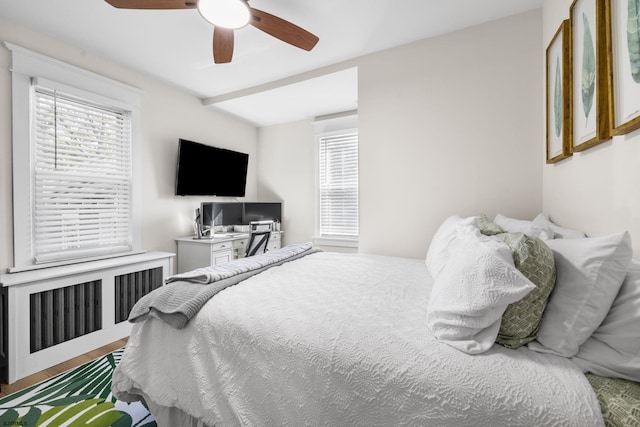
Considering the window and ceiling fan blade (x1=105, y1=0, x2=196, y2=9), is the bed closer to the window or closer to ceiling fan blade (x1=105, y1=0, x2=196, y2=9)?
ceiling fan blade (x1=105, y1=0, x2=196, y2=9)

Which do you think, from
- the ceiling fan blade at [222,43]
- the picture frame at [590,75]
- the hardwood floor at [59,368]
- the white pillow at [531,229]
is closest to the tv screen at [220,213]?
the hardwood floor at [59,368]

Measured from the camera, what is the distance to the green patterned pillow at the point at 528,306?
3.03 feet

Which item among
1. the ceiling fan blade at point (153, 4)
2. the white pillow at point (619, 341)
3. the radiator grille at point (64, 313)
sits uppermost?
the ceiling fan blade at point (153, 4)

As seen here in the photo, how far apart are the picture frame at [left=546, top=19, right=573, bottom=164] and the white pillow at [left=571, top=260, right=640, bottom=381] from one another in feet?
3.42

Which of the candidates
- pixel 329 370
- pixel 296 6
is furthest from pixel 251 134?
pixel 329 370

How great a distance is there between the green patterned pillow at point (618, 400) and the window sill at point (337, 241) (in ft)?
10.9

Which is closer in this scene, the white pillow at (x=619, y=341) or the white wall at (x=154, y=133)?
the white pillow at (x=619, y=341)

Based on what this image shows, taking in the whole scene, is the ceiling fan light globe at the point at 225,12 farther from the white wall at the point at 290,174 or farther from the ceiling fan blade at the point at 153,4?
the white wall at the point at 290,174

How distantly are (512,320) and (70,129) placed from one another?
3.51 metres

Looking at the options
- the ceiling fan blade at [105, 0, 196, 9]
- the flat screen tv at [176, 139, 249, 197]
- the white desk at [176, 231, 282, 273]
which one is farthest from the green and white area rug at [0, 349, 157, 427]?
the ceiling fan blade at [105, 0, 196, 9]

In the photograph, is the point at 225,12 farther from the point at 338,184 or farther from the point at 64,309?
the point at 338,184

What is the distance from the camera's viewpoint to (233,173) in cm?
426

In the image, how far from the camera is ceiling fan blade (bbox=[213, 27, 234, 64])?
2033 mm

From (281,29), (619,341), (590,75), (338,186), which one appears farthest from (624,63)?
(338,186)
